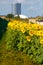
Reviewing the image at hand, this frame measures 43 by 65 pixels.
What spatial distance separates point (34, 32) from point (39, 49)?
601 mm

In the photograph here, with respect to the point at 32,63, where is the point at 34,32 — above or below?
above

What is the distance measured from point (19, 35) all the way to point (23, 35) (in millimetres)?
1287

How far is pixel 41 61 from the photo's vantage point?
8586mm

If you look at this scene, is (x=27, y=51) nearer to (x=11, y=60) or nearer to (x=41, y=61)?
(x=11, y=60)

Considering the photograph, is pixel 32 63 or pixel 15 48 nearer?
pixel 32 63

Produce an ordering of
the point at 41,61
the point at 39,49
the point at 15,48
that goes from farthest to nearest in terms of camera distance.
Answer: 1. the point at 15,48
2. the point at 39,49
3. the point at 41,61

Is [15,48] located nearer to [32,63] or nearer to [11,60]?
[11,60]

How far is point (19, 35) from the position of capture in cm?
1387

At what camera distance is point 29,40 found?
34.2 feet

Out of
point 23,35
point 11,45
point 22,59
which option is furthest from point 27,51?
point 11,45

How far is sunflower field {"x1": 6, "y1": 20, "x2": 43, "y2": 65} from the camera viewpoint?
9.13 m

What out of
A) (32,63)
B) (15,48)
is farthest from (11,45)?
(32,63)

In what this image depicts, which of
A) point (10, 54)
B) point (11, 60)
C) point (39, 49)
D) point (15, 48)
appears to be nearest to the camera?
point (39, 49)

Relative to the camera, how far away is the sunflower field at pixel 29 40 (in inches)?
359
